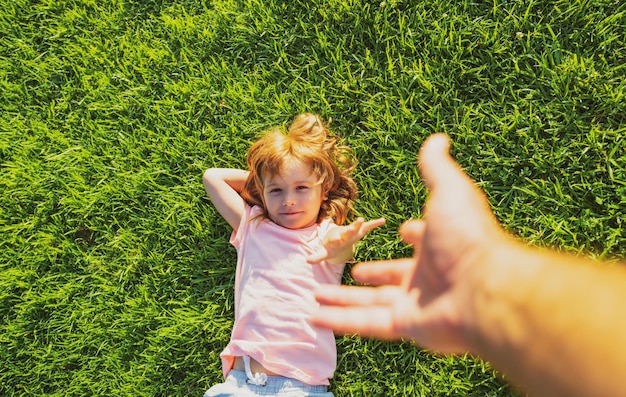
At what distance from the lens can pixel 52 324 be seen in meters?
3.05

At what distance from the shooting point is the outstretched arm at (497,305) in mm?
885

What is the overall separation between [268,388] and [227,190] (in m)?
1.07

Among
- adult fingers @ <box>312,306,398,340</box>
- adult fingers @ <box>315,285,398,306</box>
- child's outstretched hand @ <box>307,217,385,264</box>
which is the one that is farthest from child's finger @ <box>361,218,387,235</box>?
adult fingers @ <box>312,306,398,340</box>

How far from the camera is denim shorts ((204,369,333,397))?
7.95ft

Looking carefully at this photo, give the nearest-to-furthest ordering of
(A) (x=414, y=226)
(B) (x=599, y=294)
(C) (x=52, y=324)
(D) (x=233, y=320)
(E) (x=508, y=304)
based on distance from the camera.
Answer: (B) (x=599, y=294)
(E) (x=508, y=304)
(A) (x=414, y=226)
(D) (x=233, y=320)
(C) (x=52, y=324)

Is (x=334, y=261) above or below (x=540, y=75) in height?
below

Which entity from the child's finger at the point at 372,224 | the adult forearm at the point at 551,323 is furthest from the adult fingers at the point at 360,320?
the child's finger at the point at 372,224

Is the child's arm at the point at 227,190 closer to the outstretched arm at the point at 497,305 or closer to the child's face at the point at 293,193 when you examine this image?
the child's face at the point at 293,193

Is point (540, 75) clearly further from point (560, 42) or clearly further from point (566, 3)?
point (566, 3)

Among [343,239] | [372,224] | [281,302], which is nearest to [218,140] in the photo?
[281,302]

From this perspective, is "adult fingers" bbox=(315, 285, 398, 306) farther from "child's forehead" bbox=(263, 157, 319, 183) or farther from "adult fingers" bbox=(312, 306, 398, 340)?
"child's forehead" bbox=(263, 157, 319, 183)

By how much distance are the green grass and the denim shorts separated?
0.31 metres

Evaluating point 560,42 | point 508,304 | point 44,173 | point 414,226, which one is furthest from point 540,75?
point 44,173

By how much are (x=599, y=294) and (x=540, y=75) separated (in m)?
1.98
